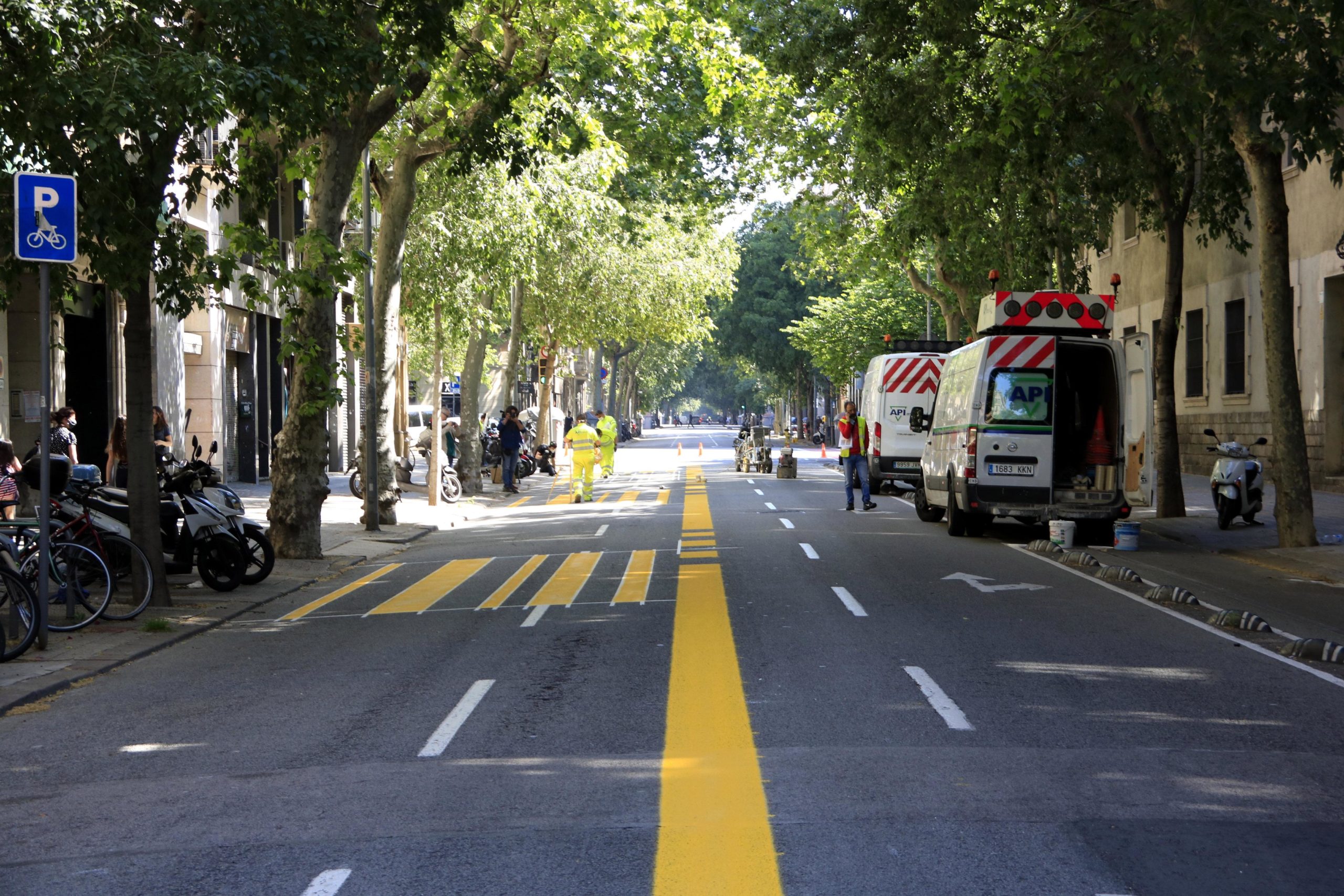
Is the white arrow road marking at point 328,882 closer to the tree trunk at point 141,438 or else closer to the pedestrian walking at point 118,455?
the tree trunk at point 141,438

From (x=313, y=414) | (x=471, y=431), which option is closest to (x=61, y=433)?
(x=313, y=414)

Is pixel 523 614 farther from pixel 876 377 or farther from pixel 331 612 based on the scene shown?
pixel 876 377

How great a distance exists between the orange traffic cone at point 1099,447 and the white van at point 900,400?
969cm

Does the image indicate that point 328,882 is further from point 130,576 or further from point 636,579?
point 636,579

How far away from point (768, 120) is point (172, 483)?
20.0 metres

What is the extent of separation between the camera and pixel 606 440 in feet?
116

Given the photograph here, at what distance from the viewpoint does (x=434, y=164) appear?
25578 millimetres

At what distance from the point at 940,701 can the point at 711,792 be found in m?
2.36

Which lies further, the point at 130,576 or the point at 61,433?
the point at 61,433

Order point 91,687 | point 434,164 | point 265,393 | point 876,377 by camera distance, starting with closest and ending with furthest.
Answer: point 91,687 → point 434,164 → point 876,377 → point 265,393

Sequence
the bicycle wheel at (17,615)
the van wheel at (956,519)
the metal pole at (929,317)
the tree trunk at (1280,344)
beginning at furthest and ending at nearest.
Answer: the metal pole at (929,317) → the van wheel at (956,519) → the tree trunk at (1280,344) → the bicycle wheel at (17,615)

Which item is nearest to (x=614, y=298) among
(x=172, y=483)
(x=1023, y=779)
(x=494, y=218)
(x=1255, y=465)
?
(x=494, y=218)

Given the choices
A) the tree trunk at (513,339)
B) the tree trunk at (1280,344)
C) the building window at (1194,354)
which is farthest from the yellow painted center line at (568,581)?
the tree trunk at (513,339)

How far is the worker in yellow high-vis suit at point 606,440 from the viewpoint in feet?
112
